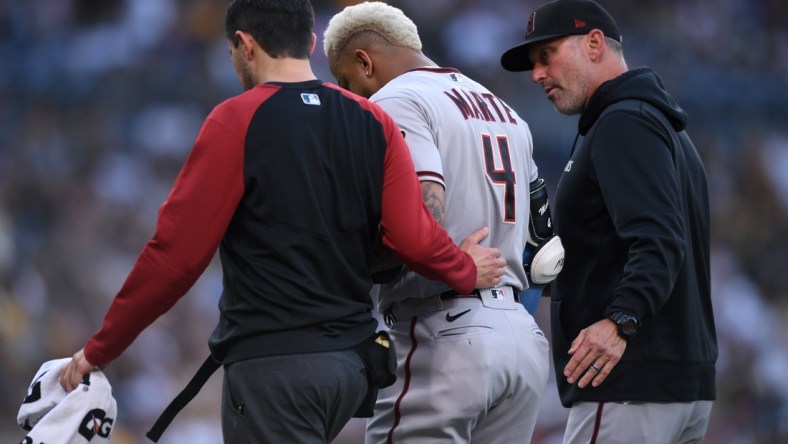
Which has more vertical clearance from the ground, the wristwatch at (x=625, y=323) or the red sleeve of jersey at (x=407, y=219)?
the red sleeve of jersey at (x=407, y=219)

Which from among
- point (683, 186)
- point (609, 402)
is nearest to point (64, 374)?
point (609, 402)

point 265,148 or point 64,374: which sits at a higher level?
point 265,148

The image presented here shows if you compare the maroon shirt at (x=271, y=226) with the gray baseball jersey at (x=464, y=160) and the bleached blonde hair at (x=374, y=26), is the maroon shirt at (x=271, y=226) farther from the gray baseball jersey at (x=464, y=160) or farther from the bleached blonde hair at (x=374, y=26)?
the bleached blonde hair at (x=374, y=26)

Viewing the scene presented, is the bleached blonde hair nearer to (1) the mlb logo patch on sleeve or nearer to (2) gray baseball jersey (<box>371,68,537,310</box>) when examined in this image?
(2) gray baseball jersey (<box>371,68,537,310</box>)

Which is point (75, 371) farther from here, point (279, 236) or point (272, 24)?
point (272, 24)

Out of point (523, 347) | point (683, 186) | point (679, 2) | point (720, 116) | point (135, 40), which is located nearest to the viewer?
point (523, 347)

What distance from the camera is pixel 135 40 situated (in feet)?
33.1

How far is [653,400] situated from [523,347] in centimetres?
46

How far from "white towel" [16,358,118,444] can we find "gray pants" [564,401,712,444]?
4.92ft

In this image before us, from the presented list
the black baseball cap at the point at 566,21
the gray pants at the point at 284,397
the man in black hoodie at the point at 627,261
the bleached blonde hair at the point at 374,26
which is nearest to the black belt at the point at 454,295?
the man in black hoodie at the point at 627,261

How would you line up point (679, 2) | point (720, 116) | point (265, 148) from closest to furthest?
point (265, 148)
point (720, 116)
point (679, 2)

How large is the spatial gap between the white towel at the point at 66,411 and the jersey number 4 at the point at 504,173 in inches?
51.9

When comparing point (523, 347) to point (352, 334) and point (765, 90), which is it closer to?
point (352, 334)

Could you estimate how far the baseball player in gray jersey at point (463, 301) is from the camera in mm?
3275
